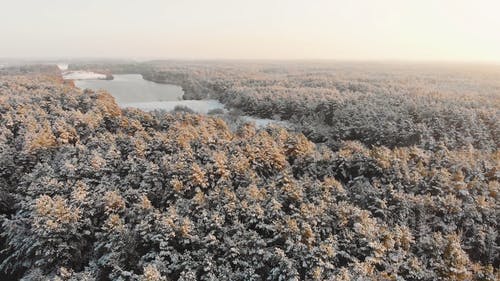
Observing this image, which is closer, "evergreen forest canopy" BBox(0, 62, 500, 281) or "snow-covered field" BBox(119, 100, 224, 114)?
"evergreen forest canopy" BBox(0, 62, 500, 281)

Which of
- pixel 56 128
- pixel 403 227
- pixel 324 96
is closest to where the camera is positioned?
pixel 403 227

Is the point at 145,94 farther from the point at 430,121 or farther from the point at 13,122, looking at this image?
the point at 430,121

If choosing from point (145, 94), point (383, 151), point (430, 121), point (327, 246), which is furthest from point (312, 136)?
point (145, 94)

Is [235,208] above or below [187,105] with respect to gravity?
above

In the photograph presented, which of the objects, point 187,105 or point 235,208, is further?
point 187,105

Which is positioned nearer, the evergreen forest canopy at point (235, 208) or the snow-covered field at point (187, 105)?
the evergreen forest canopy at point (235, 208)

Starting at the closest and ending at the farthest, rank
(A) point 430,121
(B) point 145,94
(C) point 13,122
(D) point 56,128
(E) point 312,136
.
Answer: (D) point 56,128 → (C) point 13,122 → (A) point 430,121 → (E) point 312,136 → (B) point 145,94

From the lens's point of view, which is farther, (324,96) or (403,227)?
(324,96)

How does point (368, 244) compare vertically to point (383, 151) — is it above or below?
below

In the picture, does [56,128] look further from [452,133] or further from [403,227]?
[452,133]
